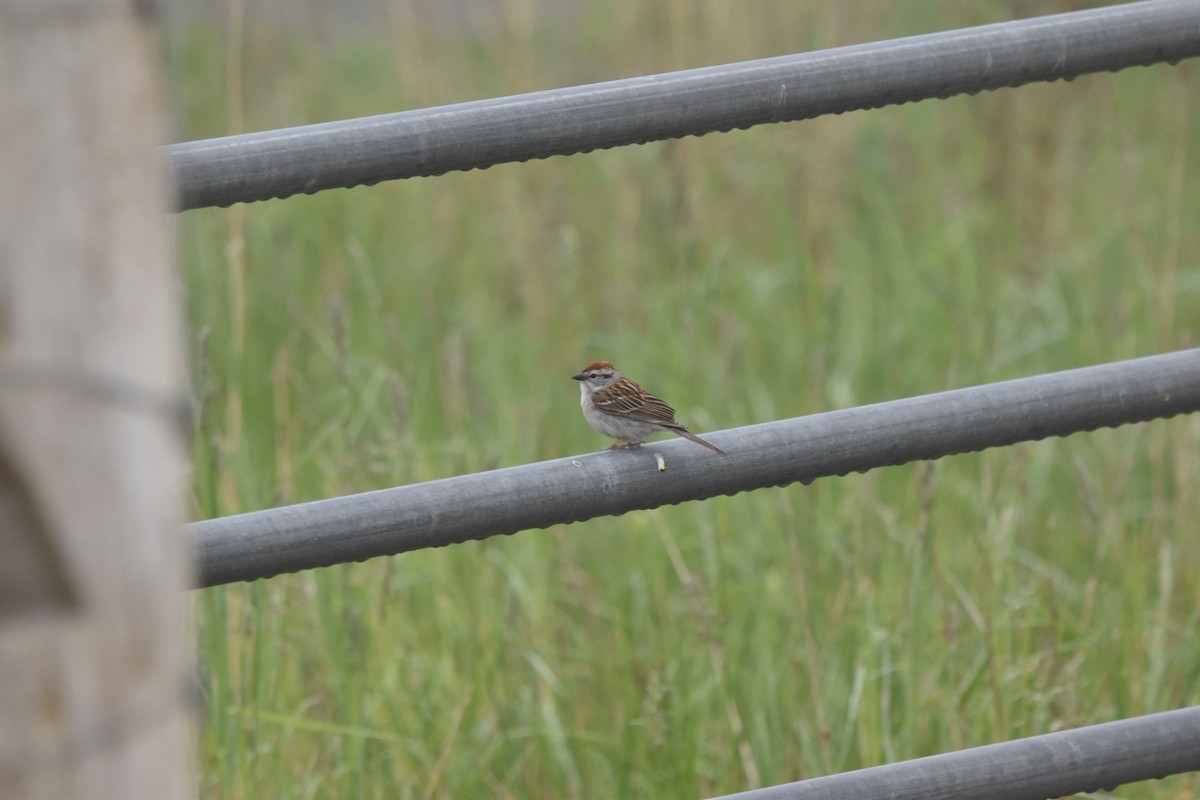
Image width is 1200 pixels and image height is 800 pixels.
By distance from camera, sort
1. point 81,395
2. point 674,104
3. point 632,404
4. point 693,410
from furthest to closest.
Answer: point 693,410 < point 632,404 < point 674,104 < point 81,395

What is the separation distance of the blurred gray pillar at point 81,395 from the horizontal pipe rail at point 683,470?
0.74 meters

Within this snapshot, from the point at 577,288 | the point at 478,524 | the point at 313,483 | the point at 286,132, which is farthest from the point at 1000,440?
the point at 577,288

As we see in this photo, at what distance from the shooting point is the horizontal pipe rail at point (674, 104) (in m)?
1.68

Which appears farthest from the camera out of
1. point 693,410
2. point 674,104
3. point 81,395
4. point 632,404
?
point 693,410

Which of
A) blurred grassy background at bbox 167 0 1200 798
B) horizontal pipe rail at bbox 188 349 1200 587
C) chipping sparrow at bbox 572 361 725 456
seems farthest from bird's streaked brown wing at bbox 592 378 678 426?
horizontal pipe rail at bbox 188 349 1200 587

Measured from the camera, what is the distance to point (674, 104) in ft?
6.03

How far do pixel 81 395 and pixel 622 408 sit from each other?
2361 mm

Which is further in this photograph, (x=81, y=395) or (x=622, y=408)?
(x=622, y=408)

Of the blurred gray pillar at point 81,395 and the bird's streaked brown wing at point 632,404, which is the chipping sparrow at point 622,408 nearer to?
the bird's streaked brown wing at point 632,404

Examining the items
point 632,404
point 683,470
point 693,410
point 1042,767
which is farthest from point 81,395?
point 693,410

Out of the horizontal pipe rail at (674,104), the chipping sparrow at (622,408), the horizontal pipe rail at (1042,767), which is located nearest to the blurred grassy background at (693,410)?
the chipping sparrow at (622,408)

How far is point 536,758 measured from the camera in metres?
3.01

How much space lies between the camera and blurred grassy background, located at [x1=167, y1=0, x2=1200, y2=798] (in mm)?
2918

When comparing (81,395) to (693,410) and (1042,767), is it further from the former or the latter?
(693,410)
